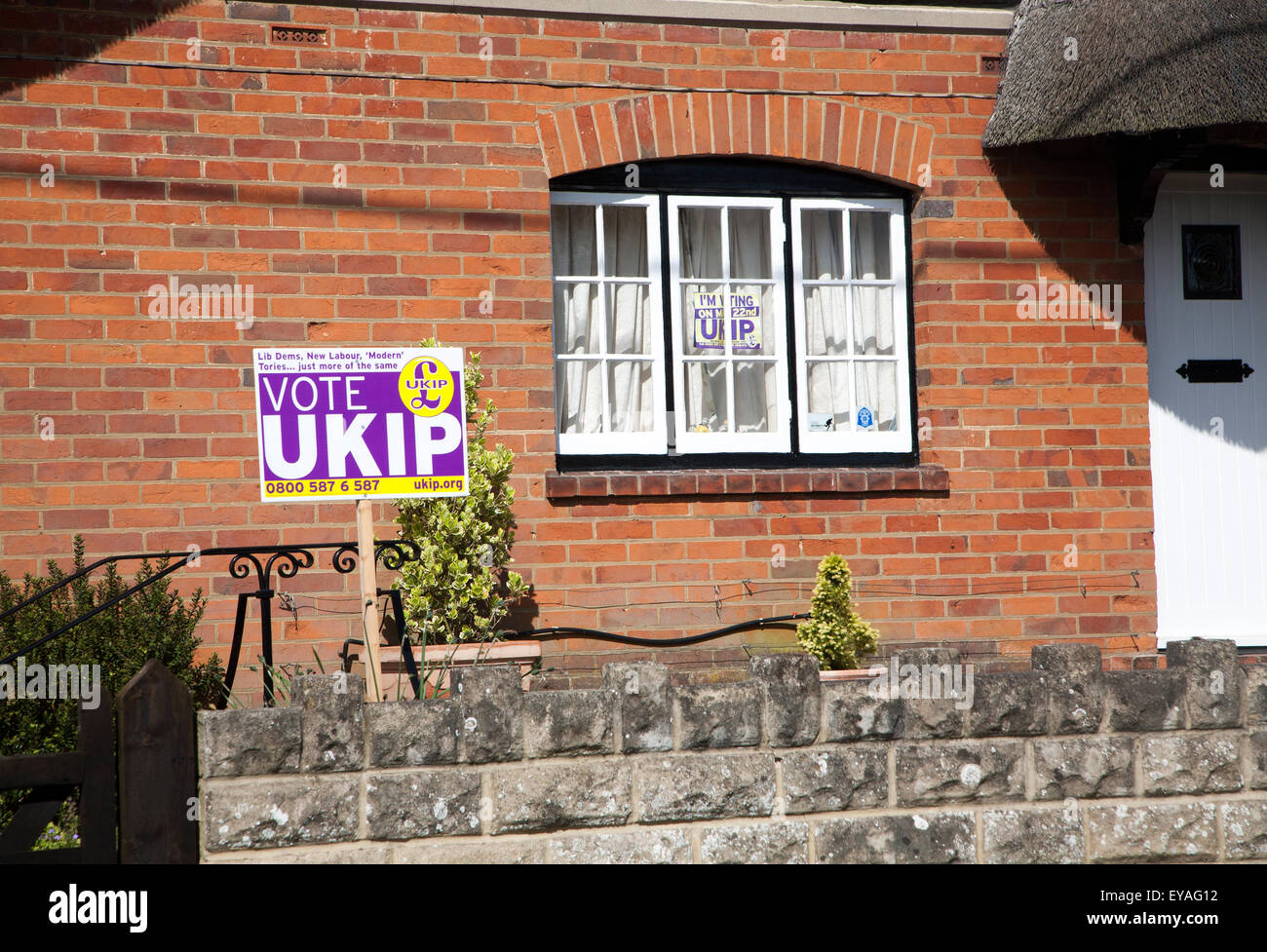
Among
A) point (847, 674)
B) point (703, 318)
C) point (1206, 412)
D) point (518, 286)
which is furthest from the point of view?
point (1206, 412)

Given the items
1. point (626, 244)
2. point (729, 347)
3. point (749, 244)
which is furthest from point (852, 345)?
point (626, 244)

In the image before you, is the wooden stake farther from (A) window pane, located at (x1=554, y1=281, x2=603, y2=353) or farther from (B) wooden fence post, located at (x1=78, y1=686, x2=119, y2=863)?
(A) window pane, located at (x1=554, y1=281, x2=603, y2=353)

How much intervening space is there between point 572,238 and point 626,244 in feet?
1.03

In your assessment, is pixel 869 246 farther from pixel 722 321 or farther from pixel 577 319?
pixel 577 319

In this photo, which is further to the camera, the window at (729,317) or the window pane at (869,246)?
the window pane at (869,246)

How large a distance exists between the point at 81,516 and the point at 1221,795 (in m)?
5.26

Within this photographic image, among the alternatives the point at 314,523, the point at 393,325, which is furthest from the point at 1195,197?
the point at 314,523

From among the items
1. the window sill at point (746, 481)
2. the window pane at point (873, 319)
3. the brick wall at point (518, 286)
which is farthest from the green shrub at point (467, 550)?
the window pane at point (873, 319)

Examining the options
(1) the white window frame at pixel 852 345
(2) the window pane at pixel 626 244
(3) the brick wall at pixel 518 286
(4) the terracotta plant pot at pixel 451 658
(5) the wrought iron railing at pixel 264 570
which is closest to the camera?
(5) the wrought iron railing at pixel 264 570

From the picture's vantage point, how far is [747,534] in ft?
22.0

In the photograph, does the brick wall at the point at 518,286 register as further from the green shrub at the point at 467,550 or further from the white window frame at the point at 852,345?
the green shrub at the point at 467,550

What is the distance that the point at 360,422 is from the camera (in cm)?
439

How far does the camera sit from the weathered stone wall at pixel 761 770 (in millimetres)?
3826

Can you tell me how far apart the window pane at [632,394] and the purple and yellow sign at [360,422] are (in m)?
2.46
